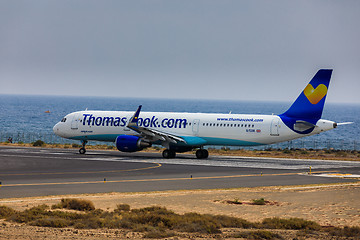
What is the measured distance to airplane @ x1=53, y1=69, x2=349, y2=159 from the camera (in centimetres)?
4953

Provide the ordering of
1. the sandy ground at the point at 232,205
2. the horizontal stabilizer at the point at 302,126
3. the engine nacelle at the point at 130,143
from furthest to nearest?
the engine nacelle at the point at 130,143 → the horizontal stabilizer at the point at 302,126 → the sandy ground at the point at 232,205

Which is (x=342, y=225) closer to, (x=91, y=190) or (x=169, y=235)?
(x=169, y=235)

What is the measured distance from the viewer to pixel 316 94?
49656 mm

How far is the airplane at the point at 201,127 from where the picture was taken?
49.5m

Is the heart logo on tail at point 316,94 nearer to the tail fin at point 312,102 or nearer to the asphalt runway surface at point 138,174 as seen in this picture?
the tail fin at point 312,102

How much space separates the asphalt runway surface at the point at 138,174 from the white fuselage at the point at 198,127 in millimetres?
2130

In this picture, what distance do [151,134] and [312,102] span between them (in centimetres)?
1361

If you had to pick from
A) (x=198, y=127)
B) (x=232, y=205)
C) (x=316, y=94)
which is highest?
(x=316, y=94)

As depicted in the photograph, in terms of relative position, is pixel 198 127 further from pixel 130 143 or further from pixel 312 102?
pixel 312 102

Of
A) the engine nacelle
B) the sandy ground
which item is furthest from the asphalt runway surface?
the sandy ground

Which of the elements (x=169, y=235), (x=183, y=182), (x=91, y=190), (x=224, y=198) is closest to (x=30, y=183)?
(x=91, y=190)

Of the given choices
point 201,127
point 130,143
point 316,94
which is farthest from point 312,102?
point 130,143

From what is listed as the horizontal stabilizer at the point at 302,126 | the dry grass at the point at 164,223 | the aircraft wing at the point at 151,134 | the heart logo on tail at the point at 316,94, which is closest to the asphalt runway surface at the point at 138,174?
the aircraft wing at the point at 151,134

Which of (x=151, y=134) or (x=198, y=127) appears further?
(x=198, y=127)
